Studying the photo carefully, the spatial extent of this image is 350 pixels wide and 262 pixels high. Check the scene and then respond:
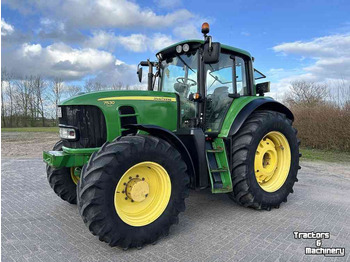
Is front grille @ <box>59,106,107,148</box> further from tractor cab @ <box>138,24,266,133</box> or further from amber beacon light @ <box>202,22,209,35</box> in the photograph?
amber beacon light @ <box>202,22,209,35</box>

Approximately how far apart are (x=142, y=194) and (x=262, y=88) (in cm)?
312

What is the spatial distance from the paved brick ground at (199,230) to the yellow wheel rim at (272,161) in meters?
0.44

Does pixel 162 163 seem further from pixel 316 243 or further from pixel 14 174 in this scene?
pixel 14 174

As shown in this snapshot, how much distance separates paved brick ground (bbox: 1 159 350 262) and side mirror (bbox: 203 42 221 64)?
2.21m

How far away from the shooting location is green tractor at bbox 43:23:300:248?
111 inches

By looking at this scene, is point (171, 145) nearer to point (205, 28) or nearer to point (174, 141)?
point (174, 141)

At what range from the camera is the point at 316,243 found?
308 cm

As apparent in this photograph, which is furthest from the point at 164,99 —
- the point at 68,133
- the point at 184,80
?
the point at 68,133

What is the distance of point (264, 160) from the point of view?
4480 mm

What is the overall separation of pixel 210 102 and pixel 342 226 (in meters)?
2.52

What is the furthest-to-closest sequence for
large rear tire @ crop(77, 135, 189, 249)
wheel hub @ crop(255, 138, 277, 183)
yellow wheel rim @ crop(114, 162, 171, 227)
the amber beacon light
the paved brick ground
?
→ wheel hub @ crop(255, 138, 277, 183)
the amber beacon light
yellow wheel rim @ crop(114, 162, 171, 227)
the paved brick ground
large rear tire @ crop(77, 135, 189, 249)

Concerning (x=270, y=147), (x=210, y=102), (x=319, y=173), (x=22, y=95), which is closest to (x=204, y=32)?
(x=210, y=102)

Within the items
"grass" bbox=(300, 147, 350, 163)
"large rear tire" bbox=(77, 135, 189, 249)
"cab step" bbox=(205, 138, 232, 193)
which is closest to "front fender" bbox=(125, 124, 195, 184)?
"large rear tire" bbox=(77, 135, 189, 249)

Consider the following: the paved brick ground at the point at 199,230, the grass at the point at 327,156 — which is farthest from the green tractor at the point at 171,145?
the grass at the point at 327,156
